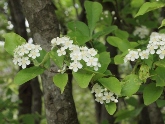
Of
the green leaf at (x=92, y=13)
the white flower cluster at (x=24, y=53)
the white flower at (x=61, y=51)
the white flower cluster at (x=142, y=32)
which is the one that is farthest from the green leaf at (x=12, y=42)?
the white flower cluster at (x=142, y=32)

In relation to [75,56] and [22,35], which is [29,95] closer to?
[22,35]

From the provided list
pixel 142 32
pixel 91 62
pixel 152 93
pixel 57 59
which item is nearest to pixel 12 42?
pixel 57 59

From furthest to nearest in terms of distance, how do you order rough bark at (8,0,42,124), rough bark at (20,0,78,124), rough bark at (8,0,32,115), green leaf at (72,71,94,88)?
rough bark at (8,0,42,124) < rough bark at (8,0,32,115) < rough bark at (20,0,78,124) < green leaf at (72,71,94,88)

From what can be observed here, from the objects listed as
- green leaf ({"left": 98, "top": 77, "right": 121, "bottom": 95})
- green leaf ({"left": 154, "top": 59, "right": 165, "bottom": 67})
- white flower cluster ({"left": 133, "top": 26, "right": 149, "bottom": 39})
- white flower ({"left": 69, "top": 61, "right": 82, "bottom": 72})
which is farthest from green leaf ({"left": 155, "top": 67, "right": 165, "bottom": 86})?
white flower cluster ({"left": 133, "top": 26, "right": 149, "bottom": 39})

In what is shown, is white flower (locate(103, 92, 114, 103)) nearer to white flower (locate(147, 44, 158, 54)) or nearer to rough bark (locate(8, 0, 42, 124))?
white flower (locate(147, 44, 158, 54))

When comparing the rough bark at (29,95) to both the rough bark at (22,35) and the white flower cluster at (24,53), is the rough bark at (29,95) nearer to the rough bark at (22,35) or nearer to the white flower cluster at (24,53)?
the rough bark at (22,35)
